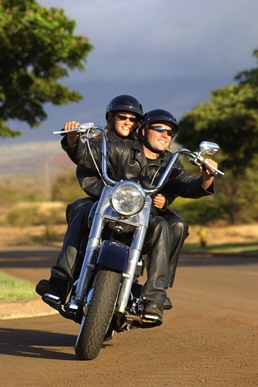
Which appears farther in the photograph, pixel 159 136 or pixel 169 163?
pixel 159 136

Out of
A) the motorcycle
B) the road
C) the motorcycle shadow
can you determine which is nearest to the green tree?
the road

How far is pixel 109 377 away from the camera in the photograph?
6395mm

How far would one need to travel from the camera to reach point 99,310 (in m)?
6.77

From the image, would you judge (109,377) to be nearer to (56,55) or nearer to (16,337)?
(16,337)

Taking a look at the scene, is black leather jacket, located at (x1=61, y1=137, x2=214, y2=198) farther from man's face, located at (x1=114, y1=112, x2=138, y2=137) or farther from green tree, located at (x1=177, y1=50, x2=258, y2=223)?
green tree, located at (x1=177, y1=50, x2=258, y2=223)


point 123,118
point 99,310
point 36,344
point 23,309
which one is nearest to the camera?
point 99,310

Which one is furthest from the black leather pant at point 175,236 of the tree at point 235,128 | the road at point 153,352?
the tree at point 235,128

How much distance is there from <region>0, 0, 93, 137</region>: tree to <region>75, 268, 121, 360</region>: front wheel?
15041 mm

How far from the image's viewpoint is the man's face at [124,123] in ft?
26.1

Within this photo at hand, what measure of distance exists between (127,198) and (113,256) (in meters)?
0.47

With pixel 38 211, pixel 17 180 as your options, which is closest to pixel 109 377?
pixel 38 211

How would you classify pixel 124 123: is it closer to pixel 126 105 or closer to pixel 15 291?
A: pixel 126 105

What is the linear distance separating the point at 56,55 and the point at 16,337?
46.3ft

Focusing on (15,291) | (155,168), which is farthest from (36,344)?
(15,291)
